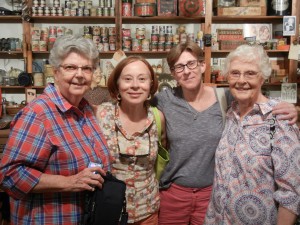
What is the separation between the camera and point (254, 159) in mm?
1347

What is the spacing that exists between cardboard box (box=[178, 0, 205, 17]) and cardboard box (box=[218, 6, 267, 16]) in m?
0.28

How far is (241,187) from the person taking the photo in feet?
4.54

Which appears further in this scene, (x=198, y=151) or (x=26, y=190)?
(x=198, y=151)

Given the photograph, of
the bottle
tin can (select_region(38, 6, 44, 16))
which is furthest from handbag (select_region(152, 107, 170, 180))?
the bottle

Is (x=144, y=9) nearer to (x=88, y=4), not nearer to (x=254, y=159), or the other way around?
Result: (x=88, y=4)

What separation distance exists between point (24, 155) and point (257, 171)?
34.5 inches

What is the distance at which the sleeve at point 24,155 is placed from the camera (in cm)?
119

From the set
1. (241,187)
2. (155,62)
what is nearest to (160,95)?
(241,187)

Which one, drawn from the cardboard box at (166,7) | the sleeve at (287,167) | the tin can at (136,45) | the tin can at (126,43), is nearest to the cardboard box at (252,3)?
the cardboard box at (166,7)

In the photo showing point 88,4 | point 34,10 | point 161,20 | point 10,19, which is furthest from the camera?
point 161,20

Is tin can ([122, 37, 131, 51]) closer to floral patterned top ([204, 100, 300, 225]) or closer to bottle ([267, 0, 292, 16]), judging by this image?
bottle ([267, 0, 292, 16])

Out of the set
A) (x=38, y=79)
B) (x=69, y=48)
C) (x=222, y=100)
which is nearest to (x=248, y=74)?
(x=222, y=100)

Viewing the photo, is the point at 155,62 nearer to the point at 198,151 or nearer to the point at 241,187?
the point at 198,151

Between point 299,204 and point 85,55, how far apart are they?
1.00m
